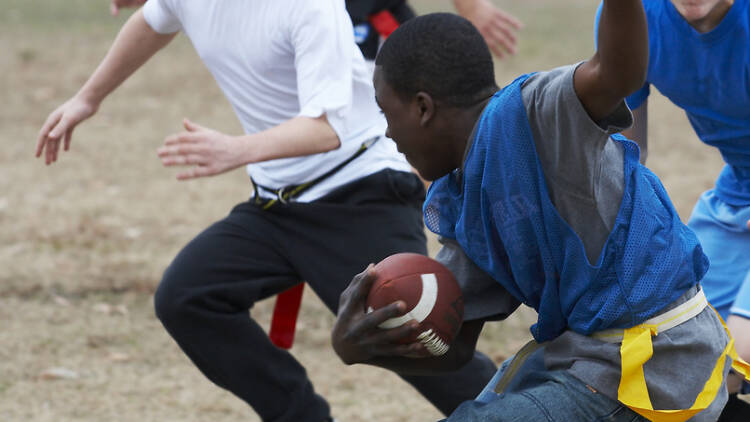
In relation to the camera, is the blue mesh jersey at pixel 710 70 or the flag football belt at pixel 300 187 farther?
the flag football belt at pixel 300 187

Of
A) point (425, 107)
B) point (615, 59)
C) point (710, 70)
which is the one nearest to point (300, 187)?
point (425, 107)

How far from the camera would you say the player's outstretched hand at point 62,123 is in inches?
146

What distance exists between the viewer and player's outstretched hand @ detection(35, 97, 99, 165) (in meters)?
3.71

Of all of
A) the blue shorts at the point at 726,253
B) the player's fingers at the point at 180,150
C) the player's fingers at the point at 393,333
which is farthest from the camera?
the blue shorts at the point at 726,253

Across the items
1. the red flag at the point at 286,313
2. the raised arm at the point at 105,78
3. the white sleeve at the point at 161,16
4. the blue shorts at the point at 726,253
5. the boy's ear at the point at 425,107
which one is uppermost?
the boy's ear at the point at 425,107

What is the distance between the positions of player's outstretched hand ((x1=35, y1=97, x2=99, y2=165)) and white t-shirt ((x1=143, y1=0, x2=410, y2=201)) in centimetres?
40

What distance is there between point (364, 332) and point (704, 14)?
1.41 metres

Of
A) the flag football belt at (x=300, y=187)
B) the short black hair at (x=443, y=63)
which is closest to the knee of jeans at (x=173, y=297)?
the flag football belt at (x=300, y=187)

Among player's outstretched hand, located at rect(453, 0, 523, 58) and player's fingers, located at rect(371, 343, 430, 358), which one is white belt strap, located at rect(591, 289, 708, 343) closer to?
player's fingers, located at rect(371, 343, 430, 358)

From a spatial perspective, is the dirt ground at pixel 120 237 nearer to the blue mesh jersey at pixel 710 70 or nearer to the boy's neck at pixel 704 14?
the blue mesh jersey at pixel 710 70

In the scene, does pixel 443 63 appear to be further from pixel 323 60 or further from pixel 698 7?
pixel 698 7

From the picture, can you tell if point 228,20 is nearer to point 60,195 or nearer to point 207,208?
point 207,208

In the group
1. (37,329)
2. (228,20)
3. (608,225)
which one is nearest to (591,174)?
(608,225)

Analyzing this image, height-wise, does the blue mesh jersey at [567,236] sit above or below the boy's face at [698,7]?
below
